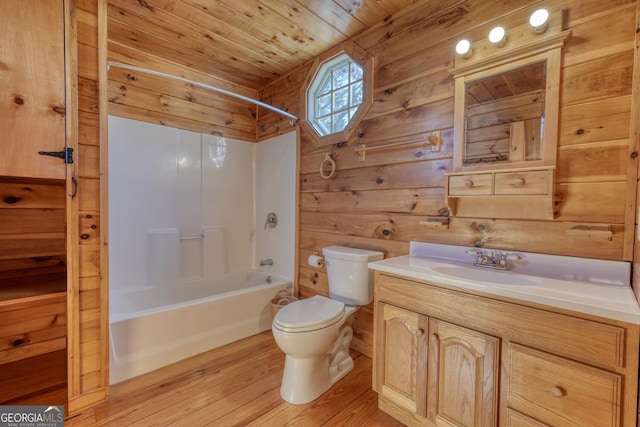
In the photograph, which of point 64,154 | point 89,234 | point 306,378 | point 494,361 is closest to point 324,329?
point 306,378

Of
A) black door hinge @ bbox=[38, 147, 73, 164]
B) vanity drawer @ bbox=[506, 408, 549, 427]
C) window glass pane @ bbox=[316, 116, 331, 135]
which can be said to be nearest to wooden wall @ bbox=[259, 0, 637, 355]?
window glass pane @ bbox=[316, 116, 331, 135]

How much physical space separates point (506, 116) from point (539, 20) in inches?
16.5

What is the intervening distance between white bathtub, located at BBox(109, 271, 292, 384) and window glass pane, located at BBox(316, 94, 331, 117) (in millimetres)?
1570

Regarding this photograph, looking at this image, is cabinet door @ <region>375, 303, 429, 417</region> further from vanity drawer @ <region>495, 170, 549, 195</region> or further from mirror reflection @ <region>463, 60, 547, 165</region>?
mirror reflection @ <region>463, 60, 547, 165</region>

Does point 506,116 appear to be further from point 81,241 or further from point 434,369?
point 81,241

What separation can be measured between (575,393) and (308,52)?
8.61 feet

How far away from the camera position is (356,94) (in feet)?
7.23

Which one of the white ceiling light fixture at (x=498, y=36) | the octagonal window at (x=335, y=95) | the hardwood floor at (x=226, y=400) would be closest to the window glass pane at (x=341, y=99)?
the octagonal window at (x=335, y=95)

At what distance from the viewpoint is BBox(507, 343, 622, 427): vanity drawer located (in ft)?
2.89

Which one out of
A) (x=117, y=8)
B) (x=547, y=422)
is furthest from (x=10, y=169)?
(x=547, y=422)

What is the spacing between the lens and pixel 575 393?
36.8 inches

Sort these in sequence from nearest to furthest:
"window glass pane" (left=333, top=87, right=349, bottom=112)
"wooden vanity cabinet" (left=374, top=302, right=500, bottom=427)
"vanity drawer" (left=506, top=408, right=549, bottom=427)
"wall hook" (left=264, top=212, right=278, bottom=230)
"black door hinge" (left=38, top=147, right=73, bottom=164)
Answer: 1. "vanity drawer" (left=506, top=408, right=549, bottom=427)
2. "wooden vanity cabinet" (left=374, top=302, right=500, bottom=427)
3. "black door hinge" (left=38, top=147, right=73, bottom=164)
4. "window glass pane" (left=333, top=87, right=349, bottom=112)
5. "wall hook" (left=264, top=212, right=278, bottom=230)

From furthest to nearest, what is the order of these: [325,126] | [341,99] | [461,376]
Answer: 1. [325,126]
2. [341,99]
3. [461,376]

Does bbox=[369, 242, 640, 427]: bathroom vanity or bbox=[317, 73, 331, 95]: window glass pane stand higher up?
bbox=[317, 73, 331, 95]: window glass pane
